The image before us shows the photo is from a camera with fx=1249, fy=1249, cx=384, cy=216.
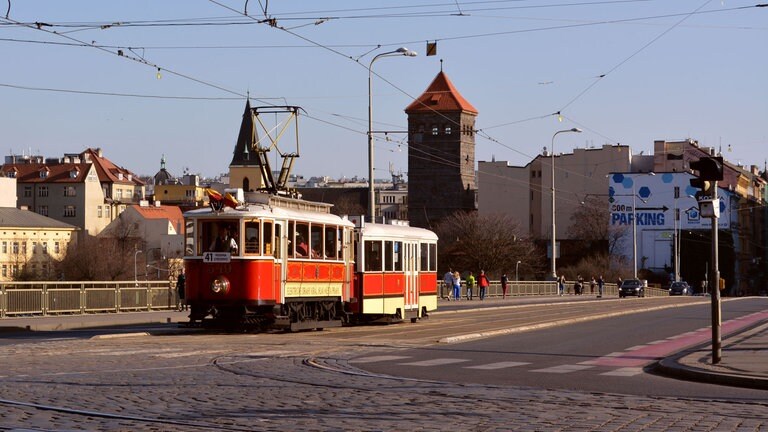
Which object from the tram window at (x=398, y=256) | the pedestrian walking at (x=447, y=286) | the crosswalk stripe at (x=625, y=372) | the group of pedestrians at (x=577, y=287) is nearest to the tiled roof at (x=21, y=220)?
the group of pedestrians at (x=577, y=287)

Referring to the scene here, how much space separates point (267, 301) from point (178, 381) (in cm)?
1150

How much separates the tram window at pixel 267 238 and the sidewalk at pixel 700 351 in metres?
6.48

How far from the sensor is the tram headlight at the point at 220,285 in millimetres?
26547

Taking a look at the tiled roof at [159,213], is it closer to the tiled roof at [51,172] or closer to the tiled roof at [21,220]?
the tiled roof at [51,172]

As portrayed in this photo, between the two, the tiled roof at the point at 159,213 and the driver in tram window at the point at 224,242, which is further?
the tiled roof at the point at 159,213

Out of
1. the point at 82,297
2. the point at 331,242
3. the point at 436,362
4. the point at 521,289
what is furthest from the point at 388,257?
the point at 521,289

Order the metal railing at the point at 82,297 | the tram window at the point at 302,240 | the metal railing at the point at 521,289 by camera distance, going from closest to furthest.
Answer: the tram window at the point at 302,240, the metal railing at the point at 82,297, the metal railing at the point at 521,289

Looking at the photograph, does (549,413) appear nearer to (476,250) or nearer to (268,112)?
(268,112)

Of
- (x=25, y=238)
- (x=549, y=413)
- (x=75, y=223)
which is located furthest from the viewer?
(x=75, y=223)

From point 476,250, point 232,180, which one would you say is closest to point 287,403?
point 476,250

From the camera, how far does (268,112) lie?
3384 centimetres

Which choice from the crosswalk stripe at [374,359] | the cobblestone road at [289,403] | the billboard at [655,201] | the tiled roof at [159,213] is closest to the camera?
the cobblestone road at [289,403]

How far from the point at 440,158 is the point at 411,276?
5988 inches

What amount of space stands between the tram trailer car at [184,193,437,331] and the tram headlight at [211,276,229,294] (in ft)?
0.07
